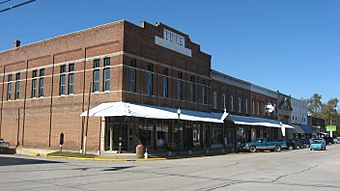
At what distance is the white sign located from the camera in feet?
130

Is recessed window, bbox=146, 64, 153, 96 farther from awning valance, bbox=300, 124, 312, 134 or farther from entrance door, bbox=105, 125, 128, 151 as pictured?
awning valance, bbox=300, 124, 312, 134

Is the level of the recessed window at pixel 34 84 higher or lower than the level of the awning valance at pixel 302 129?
higher

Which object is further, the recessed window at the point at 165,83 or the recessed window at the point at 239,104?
the recessed window at the point at 239,104

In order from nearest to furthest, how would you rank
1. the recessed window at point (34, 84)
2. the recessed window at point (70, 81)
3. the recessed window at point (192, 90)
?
the recessed window at point (70, 81) → the recessed window at point (34, 84) → the recessed window at point (192, 90)

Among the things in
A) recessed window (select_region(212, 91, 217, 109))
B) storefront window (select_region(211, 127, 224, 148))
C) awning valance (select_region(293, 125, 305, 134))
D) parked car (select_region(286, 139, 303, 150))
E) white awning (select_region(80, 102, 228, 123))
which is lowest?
parked car (select_region(286, 139, 303, 150))

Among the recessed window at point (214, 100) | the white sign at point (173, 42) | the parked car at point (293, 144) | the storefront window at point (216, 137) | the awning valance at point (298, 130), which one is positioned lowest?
the parked car at point (293, 144)

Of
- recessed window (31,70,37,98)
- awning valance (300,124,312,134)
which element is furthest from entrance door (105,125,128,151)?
awning valance (300,124,312,134)

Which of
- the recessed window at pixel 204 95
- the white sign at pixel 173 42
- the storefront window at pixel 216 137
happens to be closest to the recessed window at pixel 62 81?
the white sign at pixel 173 42

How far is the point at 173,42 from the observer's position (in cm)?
4169

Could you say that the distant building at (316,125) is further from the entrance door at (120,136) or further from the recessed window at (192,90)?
the entrance door at (120,136)

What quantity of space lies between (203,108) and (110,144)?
55.9 feet

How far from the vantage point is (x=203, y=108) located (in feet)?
155

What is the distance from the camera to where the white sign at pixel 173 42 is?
39688mm

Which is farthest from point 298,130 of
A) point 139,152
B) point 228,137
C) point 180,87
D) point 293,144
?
point 139,152
